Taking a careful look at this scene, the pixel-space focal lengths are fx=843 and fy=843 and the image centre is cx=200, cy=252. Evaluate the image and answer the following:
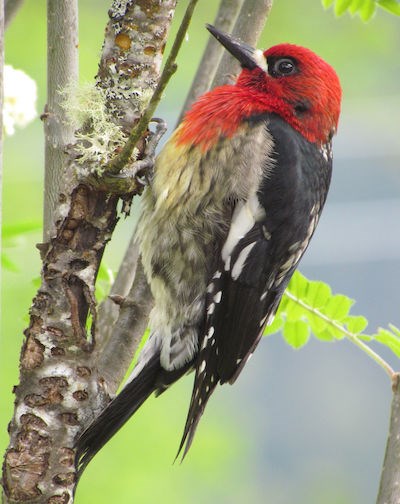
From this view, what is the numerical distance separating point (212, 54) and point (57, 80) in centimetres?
66

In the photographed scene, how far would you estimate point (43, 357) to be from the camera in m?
1.83

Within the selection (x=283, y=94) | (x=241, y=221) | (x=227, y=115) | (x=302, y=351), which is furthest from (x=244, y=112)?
(x=302, y=351)

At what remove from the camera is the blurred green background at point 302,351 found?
5.63 metres

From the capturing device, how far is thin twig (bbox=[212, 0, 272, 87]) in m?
2.35

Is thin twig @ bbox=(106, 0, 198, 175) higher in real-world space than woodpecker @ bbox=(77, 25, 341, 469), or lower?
higher

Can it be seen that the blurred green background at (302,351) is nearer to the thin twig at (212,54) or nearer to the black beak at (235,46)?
the thin twig at (212,54)

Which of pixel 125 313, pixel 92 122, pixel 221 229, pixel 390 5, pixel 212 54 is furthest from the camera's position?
pixel 212 54

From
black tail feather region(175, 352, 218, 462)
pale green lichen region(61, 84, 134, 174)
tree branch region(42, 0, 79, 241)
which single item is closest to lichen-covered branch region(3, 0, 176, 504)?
pale green lichen region(61, 84, 134, 174)

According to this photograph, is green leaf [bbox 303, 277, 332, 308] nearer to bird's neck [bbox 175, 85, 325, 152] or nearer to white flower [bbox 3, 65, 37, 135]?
bird's neck [bbox 175, 85, 325, 152]

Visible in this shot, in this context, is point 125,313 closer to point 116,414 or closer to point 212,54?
point 116,414

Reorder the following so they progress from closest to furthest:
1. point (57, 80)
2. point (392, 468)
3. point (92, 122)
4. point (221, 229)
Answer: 1. point (392, 468)
2. point (92, 122)
3. point (57, 80)
4. point (221, 229)

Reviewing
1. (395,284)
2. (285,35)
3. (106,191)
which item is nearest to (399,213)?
(395,284)

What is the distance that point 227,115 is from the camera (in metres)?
2.45

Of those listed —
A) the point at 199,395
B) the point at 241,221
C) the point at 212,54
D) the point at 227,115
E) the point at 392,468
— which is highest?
the point at 212,54
